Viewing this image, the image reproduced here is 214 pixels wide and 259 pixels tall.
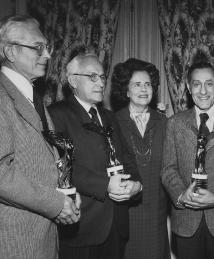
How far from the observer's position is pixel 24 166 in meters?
1.61

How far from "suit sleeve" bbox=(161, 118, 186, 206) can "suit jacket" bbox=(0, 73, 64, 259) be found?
37.1 inches

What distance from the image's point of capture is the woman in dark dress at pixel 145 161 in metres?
2.70

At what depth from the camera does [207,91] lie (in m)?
2.41

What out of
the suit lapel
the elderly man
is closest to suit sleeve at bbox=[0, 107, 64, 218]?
the elderly man

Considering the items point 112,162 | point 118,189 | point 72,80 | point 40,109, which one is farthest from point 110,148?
point 72,80

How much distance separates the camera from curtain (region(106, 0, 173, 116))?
3.77 meters

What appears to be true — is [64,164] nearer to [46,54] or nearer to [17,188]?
[17,188]

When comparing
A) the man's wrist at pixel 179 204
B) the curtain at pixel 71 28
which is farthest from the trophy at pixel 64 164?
the curtain at pixel 71 28

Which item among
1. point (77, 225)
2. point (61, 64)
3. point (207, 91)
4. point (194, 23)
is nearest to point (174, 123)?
point (207, 91)

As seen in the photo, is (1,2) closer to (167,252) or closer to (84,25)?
(84,25)

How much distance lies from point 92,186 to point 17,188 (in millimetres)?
749

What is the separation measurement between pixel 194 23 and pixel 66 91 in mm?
1446

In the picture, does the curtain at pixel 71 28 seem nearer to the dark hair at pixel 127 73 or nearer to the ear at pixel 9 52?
the dark hair at pixel 127 73

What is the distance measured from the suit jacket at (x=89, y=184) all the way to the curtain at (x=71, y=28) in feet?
4.71
